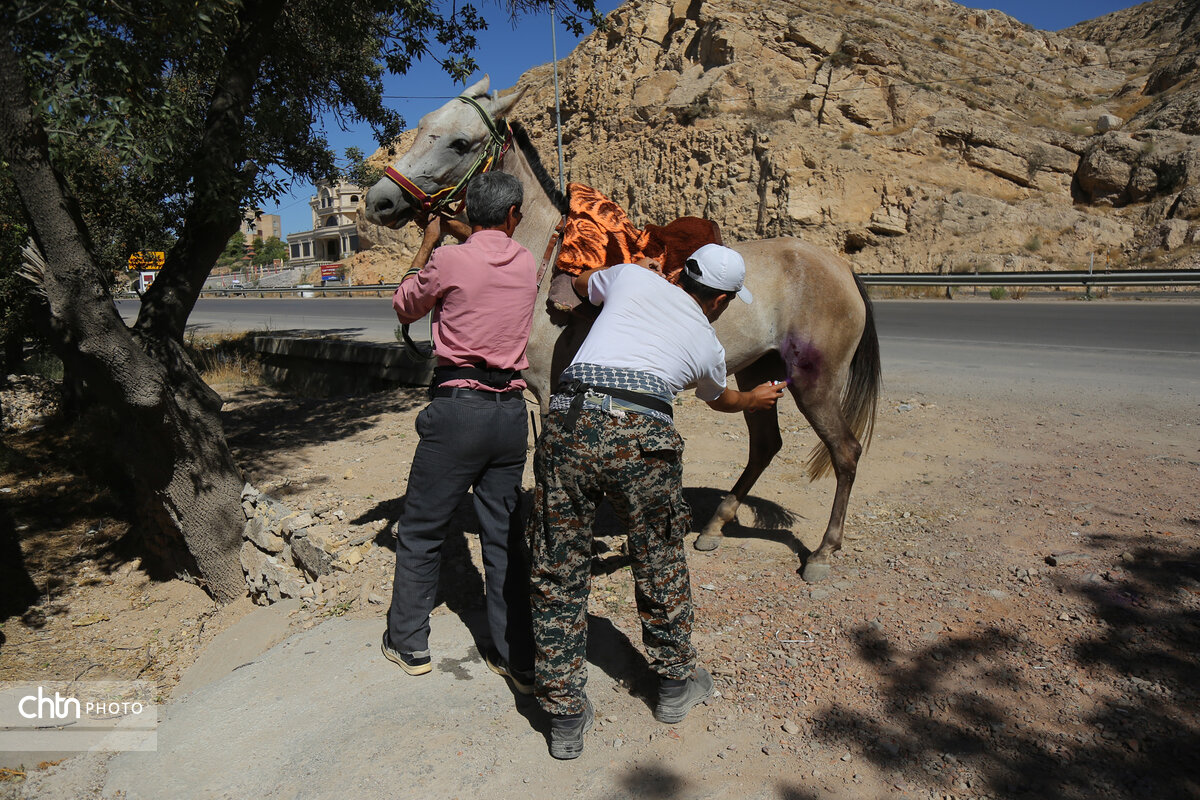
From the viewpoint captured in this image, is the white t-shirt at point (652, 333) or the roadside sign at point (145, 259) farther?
the roadside sign at point (145, 259)

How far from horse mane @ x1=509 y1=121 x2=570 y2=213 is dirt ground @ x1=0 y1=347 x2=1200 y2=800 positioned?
2135 millimetres

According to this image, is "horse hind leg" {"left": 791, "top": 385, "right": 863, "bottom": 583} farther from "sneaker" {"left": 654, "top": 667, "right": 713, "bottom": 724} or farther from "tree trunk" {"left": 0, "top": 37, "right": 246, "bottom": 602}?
"tree trunk" {"left": 0, "top": 37, "right": 246, "bottom": 602}

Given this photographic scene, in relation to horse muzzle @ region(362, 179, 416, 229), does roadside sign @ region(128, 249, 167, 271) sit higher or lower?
lower

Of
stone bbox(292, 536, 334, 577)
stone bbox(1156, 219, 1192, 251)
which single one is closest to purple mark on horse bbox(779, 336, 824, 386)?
stone bbox(292, 536, 334, 577)

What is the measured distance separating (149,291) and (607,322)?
405 cm

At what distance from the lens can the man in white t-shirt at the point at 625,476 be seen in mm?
2650

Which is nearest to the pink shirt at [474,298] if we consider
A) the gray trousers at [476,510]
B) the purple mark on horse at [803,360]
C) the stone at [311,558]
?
the gray trousers at [476,510]

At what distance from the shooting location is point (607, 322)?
2852 millimetres

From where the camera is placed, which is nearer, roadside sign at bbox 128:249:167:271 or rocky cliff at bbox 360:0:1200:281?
roadside sign at bbox 128:249:167:271

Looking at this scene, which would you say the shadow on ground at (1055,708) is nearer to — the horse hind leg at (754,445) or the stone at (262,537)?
the horse hind leg at (754,445)

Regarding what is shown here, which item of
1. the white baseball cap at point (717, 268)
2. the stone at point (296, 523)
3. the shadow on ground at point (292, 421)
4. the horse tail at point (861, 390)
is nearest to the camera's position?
the white baseball cap at point (717, 268)

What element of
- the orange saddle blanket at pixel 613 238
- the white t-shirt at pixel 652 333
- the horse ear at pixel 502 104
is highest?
the horse ear at pixel 502 104

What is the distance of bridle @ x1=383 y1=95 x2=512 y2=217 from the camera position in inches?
159

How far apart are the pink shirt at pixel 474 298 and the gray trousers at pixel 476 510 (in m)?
0.18
